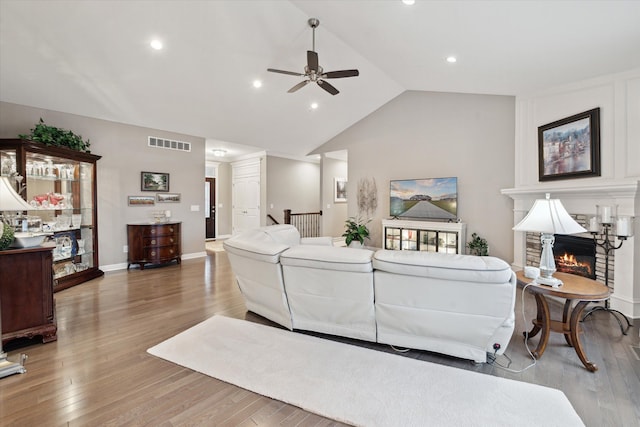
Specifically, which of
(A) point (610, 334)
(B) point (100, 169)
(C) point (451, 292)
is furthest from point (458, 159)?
(B) point (100, 169)

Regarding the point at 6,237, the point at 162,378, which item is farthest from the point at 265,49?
the point at 162,378

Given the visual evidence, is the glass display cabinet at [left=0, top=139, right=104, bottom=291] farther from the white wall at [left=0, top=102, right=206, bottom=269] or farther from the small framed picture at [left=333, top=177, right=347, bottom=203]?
the small framed picture at [left=333, top=177, right=347, bottom=203]

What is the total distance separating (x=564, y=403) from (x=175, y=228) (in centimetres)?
605

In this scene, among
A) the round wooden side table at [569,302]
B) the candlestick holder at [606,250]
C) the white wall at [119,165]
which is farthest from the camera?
the white wall at [119,165]

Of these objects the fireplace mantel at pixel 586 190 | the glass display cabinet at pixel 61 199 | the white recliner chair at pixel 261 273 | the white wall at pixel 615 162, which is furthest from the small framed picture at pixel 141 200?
the white wall at pixel 615 162

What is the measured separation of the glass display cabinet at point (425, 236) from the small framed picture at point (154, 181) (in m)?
4.84

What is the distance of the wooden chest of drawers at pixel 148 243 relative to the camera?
546cm

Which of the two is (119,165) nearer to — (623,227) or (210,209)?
(210,209)

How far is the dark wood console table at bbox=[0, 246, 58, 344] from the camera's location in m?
2.49

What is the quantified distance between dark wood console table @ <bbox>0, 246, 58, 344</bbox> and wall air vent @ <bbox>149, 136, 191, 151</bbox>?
381cm

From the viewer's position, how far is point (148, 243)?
5.50 meters

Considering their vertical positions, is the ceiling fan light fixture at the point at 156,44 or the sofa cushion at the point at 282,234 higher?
the ceiling fan light fixture at the point at 156,44

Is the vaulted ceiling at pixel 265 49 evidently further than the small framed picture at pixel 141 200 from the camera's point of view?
No

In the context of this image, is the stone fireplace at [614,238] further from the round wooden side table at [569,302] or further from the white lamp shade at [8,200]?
the white lamp shade at [8,200]
